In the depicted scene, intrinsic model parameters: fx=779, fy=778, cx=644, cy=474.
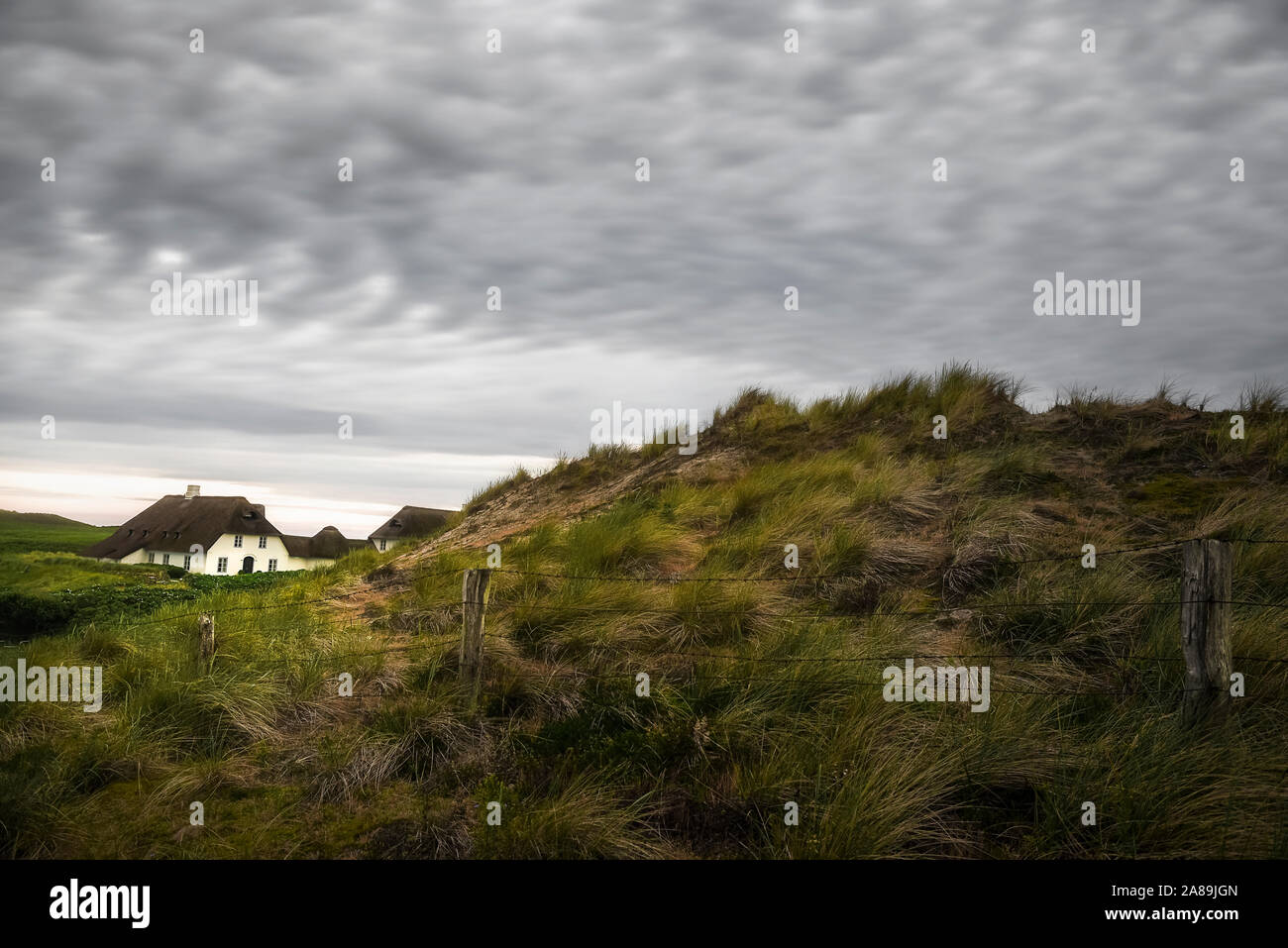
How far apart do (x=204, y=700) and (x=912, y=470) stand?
9656 mm

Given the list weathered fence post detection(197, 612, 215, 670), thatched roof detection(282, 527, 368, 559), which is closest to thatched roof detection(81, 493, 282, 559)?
thatched roof detection(282, 527, 368, 559)

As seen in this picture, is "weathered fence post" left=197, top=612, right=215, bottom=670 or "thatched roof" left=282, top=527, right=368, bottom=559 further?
"thatched roof" left=282, top=527, right=368, bottom=559

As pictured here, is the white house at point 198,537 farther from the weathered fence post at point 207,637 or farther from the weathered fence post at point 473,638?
the weathered fence post at point 473,638

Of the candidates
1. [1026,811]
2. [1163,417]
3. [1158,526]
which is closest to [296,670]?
[1026,811]

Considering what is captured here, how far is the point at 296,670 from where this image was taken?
6.96 m

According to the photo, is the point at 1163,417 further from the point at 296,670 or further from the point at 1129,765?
the point at 296,670

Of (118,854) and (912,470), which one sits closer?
(118,854)

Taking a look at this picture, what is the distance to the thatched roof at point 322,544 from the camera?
164ft

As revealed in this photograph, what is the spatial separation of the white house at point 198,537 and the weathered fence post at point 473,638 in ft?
131

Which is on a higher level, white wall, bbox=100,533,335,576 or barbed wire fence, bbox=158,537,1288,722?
barbed wire fence, bbox=158,537,1288,722

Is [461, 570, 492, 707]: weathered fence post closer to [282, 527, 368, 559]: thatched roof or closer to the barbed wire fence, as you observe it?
the barbed wire fence

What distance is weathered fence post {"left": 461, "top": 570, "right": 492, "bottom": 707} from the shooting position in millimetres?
6395

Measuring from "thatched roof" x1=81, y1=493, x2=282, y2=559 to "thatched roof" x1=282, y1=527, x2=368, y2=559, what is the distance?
3824 mm

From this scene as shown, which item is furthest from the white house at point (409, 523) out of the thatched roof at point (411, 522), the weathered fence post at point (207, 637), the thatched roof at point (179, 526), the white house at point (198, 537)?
the weathered fence post at point (207, 637)
